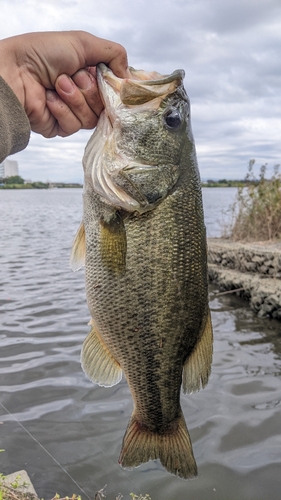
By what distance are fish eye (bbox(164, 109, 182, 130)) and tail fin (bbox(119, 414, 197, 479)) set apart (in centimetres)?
168

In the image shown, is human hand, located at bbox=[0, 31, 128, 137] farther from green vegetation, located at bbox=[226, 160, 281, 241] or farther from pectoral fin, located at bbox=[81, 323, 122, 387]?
green vegetation, located at bbox=[226, 160, 281, 241]

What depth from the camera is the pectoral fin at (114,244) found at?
225 centimetres

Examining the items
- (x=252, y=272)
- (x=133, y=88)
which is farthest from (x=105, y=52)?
(x=252, y=272)

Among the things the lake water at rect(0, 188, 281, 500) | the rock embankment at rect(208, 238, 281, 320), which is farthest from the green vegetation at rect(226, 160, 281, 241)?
the lake water at rect(0, 188, 281, 500)

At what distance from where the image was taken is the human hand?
2.45 meters

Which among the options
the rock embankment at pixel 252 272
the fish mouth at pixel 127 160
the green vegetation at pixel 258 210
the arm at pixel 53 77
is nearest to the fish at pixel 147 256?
the fish mouth at pixel 127 160

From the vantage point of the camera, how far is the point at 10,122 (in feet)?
8.05

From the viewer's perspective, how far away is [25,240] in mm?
20922

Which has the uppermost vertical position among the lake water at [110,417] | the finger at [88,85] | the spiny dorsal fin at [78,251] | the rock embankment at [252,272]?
the finger at [88,85]

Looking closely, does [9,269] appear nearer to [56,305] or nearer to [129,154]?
[56,305]

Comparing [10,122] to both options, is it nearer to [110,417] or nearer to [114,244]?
[114,244]

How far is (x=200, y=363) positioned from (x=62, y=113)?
65.8 inches

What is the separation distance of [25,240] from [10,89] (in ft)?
62.8

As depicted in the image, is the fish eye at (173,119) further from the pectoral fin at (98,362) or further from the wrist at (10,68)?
the pectoral fin at (98,362)
